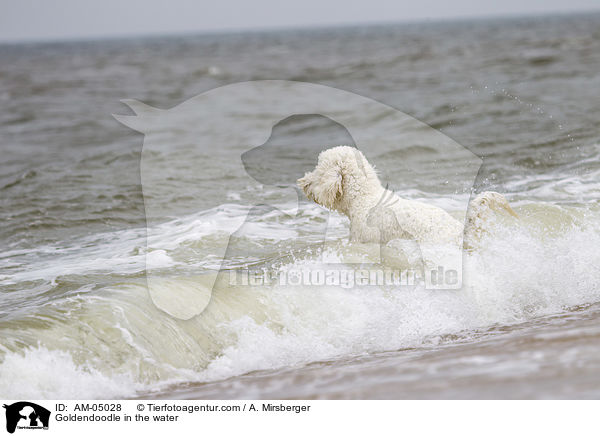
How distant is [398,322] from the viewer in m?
5.06

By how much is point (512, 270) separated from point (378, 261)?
1.10 metres

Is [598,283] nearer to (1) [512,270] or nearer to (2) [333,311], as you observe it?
(1) [512,270]
